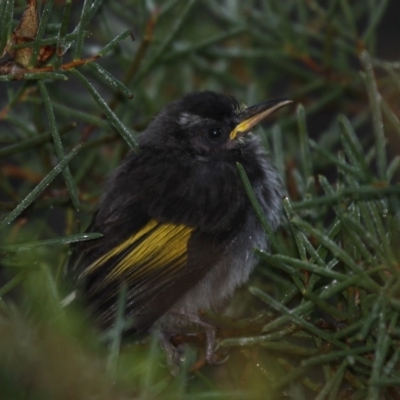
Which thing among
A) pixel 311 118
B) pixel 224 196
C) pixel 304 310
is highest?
pixel 304 310

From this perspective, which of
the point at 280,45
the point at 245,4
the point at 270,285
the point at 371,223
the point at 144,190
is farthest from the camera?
the point at 245,4

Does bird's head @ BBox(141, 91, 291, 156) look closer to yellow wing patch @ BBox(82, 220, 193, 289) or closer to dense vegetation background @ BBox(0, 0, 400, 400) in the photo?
dense vegetation background @ BBox(0, 0, 400, 400)

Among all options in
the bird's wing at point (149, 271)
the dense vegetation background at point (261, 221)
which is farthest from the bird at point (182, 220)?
the dense vegetation background at point (261, 221)

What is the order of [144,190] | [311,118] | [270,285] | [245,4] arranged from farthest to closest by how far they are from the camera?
1. [311,118]
2. [245,4]
3. [270,285]
4. [144,190]

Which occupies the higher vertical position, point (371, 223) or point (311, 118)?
point (371, 223)

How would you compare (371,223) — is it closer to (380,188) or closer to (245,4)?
(380,188)

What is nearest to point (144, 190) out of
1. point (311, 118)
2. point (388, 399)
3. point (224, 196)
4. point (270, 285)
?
point (224, 196)

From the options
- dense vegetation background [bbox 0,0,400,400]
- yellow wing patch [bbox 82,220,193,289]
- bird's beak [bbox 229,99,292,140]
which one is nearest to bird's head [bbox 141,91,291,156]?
bird's beak [bbox 229,99,292,140]

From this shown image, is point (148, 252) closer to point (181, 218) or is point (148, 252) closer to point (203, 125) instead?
point (181, 218)

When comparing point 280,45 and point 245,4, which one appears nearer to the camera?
point 280,45
